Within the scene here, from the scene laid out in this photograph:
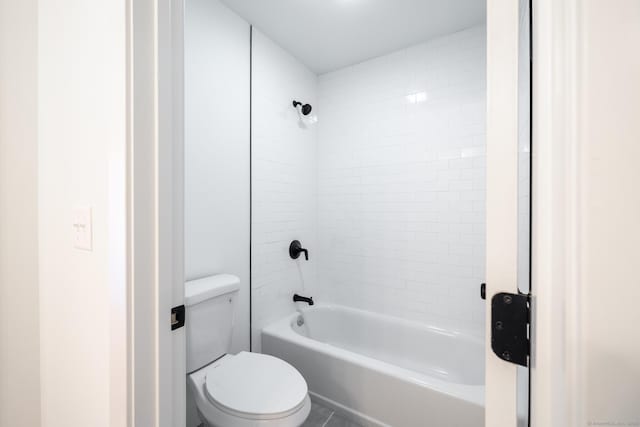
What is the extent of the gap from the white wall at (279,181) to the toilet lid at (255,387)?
54 centimetres

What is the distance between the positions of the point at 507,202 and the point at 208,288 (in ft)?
4.51

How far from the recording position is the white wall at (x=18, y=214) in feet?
2.95

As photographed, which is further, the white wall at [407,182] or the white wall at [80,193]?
the white wall at [407,182]

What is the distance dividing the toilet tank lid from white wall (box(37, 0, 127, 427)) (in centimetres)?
48

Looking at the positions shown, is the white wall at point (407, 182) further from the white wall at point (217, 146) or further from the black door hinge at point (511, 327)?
the black door hinge at point (511, 327)

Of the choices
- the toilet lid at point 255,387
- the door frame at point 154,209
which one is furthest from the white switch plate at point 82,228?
the toilet lid at point 255,387

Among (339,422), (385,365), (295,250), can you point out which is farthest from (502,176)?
(295,250)

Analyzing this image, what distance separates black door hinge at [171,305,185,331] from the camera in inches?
27.2

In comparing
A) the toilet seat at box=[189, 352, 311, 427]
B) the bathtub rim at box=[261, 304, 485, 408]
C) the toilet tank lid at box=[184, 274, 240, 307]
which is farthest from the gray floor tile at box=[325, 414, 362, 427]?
the toilet tank lid at box=[184, 274, 240, 307]

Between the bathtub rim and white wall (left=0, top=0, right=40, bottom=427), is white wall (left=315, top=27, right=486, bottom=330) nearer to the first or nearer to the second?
the bathtub rim

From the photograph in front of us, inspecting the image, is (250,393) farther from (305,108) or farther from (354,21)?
(354,21)

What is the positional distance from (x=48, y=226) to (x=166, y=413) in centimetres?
73

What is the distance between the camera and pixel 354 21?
5.85 feet

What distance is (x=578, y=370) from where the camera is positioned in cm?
29
